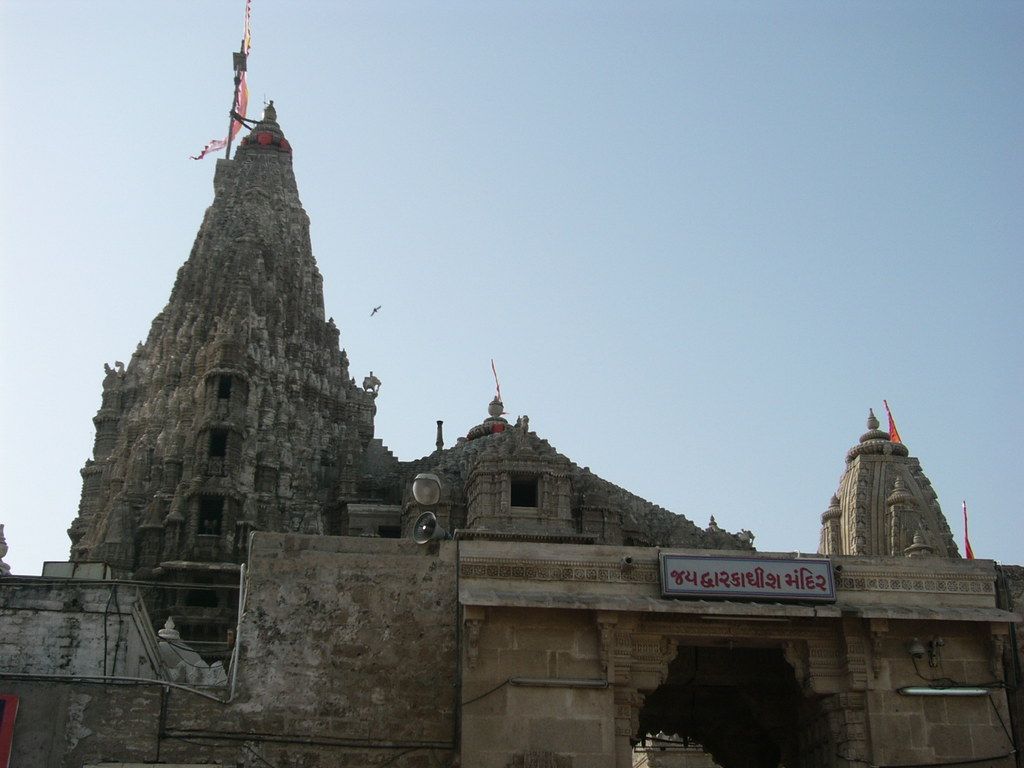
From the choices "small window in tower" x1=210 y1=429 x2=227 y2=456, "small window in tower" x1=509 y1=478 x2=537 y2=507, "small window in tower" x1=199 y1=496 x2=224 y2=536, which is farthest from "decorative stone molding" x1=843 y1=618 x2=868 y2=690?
"small window in tower" x1=210 y1=429 x2=227 y2=456

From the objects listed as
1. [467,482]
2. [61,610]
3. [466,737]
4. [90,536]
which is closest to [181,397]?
[90,536]

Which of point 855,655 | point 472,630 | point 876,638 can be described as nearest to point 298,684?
point 472,630

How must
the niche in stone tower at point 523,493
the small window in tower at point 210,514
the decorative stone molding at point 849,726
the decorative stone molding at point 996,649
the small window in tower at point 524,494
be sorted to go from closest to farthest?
the decorative stone molding at point 849,726 < the decorative stone molding at point 996,649 < the niche in stone tower at point 523,493 < the small window in tower at point 524,494 < the small window in tower at point 210,514

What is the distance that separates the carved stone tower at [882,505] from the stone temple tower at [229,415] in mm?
20747

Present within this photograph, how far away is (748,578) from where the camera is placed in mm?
18016

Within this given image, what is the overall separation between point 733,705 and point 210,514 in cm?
3331

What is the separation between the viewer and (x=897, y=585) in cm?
1848

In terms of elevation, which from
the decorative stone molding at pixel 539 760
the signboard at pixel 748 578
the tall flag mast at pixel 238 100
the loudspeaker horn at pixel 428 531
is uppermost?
the tall flag mast at pixel 238 100

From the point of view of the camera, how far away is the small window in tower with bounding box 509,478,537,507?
44250mm

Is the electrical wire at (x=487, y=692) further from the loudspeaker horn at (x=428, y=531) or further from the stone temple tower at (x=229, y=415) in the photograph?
the stone temple tower at (x=229, y=415)

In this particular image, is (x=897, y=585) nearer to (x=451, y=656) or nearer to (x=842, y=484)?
(x=451, y=656)

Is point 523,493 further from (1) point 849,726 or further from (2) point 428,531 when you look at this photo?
(1) point 849,726

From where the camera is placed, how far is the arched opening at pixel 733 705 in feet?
66.8

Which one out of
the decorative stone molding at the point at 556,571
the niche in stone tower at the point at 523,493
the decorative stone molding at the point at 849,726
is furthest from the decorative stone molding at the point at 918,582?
the niche in stone tower at the point at 523,493
